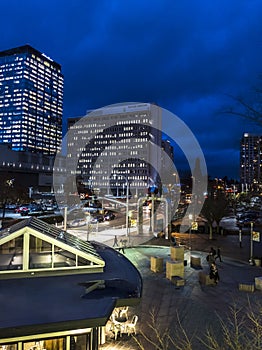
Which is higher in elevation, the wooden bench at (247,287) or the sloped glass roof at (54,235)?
the sloped glass roof at (54,235)

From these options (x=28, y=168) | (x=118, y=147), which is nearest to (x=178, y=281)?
(x=28, y=168)

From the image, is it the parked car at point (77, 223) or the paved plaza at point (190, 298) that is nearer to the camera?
the paved plaza at point (190, 298)

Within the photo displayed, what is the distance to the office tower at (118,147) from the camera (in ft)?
467

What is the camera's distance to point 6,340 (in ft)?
21.0

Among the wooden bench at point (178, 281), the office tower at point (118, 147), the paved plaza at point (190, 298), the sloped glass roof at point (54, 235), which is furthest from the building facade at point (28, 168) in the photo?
the sloped glass roof at point (54, 235)

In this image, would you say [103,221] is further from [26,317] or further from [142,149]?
[142,149]

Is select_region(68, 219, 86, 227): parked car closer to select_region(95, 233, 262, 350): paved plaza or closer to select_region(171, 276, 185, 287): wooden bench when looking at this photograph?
select_region(95, 233, 262, 350): paved plaza

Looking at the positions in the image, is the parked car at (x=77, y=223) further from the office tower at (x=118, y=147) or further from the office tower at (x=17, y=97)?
the office tower at (x=17, y=97)

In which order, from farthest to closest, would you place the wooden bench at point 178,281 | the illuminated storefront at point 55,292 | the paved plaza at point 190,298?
the wooden bench at point 178,281, the paved plaza at point 190,298, the illuminated storefront at point 55,292

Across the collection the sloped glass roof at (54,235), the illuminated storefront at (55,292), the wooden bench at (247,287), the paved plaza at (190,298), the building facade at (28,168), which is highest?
the building facade at (28,168)

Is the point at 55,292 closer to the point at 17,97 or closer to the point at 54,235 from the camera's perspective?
the point at 54,235

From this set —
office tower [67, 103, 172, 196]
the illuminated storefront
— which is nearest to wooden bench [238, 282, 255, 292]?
the illuminated storefront

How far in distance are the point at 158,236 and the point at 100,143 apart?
127 metres

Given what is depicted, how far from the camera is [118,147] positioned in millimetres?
147250
